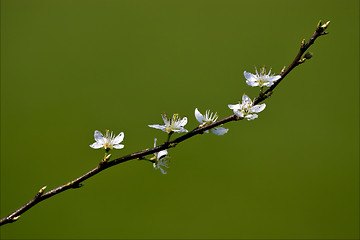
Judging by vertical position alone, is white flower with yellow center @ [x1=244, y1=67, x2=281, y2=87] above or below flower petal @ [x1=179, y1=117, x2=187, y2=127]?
above

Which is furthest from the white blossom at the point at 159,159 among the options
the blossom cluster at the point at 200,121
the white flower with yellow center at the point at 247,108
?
the white flower with yellow center at the point at 247,108

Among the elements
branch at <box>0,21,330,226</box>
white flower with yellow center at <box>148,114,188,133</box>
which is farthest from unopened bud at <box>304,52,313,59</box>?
white flower with yellow center at <box>148,114,188,133</box>

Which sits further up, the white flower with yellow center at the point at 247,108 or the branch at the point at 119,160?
the white flower with yellow center at the point at 247,108

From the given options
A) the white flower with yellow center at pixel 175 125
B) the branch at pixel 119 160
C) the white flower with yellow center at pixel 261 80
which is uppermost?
the white flower with yellow center at pixel 261 80

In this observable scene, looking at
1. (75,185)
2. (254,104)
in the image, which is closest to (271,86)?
(254,104)

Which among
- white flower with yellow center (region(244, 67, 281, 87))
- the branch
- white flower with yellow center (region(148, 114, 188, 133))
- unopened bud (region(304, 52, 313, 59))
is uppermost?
unopened bud (region(304, 52, 313, 59))

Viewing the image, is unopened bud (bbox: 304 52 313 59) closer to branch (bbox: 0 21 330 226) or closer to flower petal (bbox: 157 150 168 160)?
branch (bbox: 0 21 330 226)

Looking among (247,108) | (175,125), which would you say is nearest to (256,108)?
(247,108)

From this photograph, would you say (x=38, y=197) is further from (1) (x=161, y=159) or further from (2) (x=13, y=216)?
(1) (x=161, y=159)

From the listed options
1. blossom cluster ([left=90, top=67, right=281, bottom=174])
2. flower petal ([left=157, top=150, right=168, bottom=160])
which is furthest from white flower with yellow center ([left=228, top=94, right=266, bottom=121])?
flower petal ([left=157, top=150, right=168, bottom=160])

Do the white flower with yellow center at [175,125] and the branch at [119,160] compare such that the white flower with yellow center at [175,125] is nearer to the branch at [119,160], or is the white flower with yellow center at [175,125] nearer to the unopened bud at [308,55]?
the branch at [119,160]

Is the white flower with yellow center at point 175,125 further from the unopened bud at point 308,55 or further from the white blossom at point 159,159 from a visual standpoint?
the unopened bud at point 308,55
